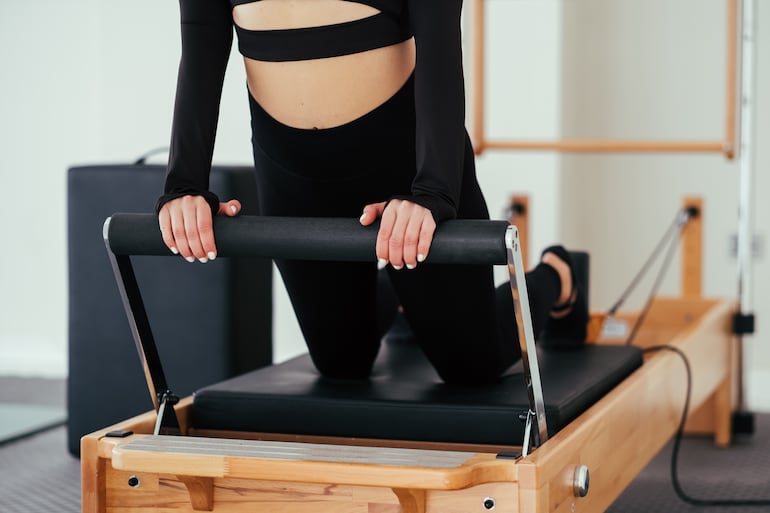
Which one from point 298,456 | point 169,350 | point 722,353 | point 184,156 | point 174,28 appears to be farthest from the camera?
point 174,28

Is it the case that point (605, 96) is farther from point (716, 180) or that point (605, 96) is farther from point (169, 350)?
point (169, 350)

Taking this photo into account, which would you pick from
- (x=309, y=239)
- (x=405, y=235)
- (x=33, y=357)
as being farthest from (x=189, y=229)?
(x=33, y=357)

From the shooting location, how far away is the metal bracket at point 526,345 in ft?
3.88

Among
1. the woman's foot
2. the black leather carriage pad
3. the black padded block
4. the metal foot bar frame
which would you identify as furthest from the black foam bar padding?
the black padded block

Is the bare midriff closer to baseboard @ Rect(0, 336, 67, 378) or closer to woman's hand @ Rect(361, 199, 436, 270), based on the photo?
woman's hand @ Rect(361, 199, 436, 270)

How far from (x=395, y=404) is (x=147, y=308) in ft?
3.51

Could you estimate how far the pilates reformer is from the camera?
4.09ft

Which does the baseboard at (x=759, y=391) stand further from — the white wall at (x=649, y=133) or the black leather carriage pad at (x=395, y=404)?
the black leather carriage pad at (x=395, y=404)

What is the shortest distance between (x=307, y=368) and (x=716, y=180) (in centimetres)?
206

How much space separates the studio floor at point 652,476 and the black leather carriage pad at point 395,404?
0.62m

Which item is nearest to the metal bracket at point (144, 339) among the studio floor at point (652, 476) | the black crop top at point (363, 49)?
the black crop top at point (363, 49)

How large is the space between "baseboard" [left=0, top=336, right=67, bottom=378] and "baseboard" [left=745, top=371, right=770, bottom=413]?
8.03ft

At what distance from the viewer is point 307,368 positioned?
1870 millimetres

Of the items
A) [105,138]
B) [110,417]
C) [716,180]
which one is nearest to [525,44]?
[716,180]
